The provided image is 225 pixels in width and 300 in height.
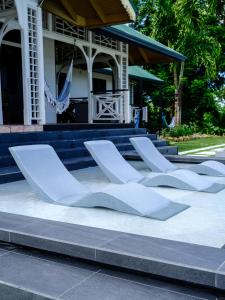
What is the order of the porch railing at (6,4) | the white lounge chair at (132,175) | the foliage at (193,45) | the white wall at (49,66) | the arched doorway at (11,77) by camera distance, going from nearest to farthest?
1. the white lounge chair at (132,175)
2. the porch railing at (6,4)
3. the arched doorway at (11,77)
4. the white wall at (49,66)
5. the foliage at (193,45)

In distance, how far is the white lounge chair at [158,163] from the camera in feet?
22.5

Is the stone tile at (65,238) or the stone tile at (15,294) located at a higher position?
the stone tile at (65,238)

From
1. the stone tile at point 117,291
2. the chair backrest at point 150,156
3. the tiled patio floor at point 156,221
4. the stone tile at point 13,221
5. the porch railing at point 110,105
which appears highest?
the porch railing at point 110,105

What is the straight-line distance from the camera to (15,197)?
193 inches

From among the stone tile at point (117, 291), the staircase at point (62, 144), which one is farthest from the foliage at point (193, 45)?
the stone tile at point (117, 291)

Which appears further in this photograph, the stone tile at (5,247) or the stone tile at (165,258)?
the stone tile at (5,247)

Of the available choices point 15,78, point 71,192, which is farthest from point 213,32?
point 71,192

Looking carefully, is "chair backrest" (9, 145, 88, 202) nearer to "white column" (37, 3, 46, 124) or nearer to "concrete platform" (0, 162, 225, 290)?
"concrete platform" (0, 162, 225, 290)

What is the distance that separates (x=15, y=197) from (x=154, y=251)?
9.39 ft

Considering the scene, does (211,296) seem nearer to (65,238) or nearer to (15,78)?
(65,238)

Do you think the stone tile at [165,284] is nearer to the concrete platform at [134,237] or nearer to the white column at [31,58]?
the concrete platform at [134,237]

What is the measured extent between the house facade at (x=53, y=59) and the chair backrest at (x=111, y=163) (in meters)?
2.79

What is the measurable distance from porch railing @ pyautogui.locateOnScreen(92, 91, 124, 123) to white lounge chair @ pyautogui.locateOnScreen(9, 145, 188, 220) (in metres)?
6.93

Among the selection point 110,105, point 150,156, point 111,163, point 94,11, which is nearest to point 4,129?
point 111,163
